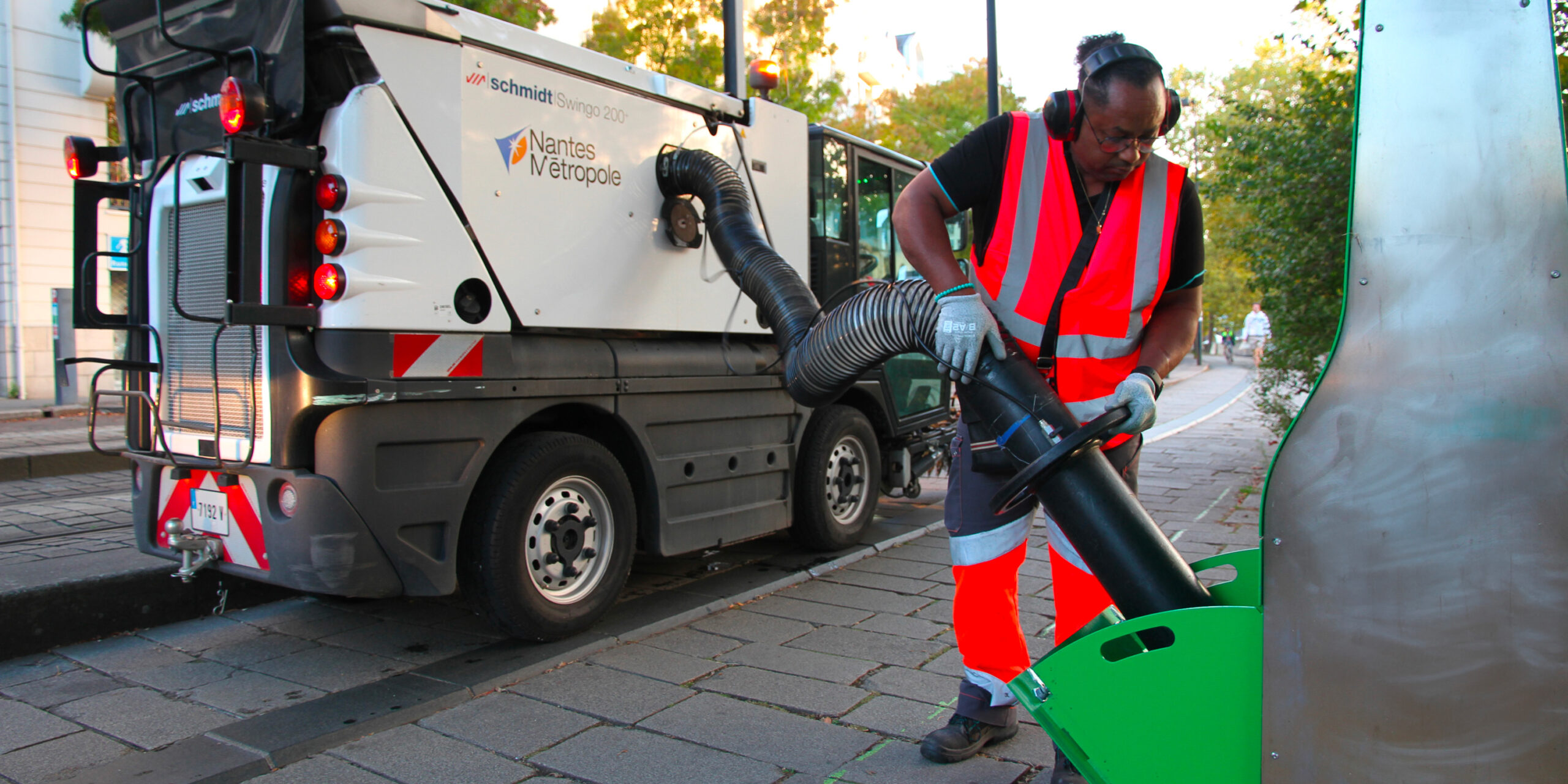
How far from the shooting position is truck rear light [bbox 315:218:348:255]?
3.41m

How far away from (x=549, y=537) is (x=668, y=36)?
1106 cm

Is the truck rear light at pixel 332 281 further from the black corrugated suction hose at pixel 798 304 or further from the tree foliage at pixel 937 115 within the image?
the tree foliage at pixel 937 115

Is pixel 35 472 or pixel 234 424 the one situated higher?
pixel 234 424

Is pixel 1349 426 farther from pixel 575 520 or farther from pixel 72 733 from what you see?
pixel 72 733

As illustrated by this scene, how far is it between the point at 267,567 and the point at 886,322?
8.01ft

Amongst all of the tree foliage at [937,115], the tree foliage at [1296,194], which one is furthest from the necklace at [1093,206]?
the tree foliage at [937,115]

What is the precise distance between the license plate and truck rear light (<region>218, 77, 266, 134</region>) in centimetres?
137

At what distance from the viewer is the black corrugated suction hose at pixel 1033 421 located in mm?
2143

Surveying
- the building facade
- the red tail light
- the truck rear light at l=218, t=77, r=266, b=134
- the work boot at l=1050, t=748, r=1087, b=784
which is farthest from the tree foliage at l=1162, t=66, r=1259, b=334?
the building facade

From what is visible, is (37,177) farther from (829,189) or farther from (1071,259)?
(1071,259)

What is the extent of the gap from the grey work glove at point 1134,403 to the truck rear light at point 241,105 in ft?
9.50

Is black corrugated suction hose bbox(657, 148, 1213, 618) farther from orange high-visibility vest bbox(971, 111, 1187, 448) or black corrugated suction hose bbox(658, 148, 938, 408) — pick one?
orange high-visibility vest bbox(971, 111, 1187, 448)

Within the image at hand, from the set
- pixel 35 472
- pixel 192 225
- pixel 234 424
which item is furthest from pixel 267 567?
pixel 35 472

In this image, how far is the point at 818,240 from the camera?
5.97m
